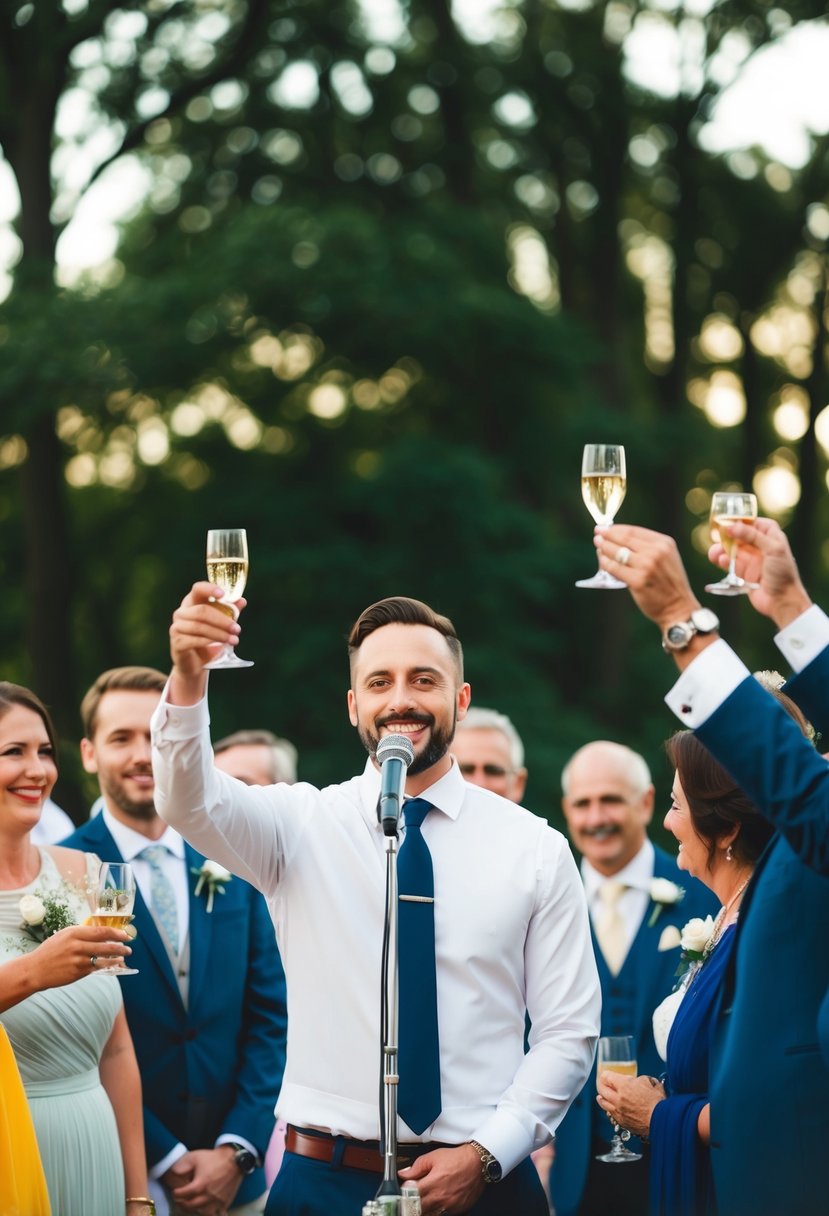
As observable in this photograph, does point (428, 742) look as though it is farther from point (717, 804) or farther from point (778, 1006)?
point (778, 1006)

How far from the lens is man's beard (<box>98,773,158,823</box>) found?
571 centimetres

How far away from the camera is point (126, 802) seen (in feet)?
18.7

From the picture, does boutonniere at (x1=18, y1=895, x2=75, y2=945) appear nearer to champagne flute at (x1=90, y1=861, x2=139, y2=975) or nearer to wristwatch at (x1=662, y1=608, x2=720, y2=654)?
champagne flute at (x1=90, y1=861, x2=139, y2=975)

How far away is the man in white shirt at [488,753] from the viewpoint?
22.7 feet

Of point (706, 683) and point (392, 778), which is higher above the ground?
point (706, 683)

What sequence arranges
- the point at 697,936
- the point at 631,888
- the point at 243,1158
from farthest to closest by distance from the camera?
the point at 631,888, the point at 243,1158, the point at 697,936

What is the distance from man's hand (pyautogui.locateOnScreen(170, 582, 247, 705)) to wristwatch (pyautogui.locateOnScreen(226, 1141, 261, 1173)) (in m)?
2.38

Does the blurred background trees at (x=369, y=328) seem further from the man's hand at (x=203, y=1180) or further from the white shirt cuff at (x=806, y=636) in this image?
the white shirt cuff at (x=806, y=636)

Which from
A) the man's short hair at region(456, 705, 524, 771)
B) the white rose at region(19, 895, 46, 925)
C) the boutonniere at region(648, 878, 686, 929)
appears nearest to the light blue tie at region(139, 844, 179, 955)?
the white rose at region(19, 895, 46, 925)

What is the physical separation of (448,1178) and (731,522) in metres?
1.86

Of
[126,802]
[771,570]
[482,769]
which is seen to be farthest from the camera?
[482,769]

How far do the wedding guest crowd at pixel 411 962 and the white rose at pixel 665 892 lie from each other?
1.42ft

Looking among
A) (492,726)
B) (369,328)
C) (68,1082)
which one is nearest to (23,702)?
(68,1082)

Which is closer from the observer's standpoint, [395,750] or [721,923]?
[395,750]
